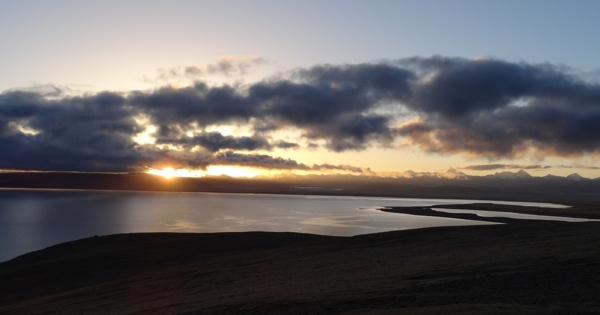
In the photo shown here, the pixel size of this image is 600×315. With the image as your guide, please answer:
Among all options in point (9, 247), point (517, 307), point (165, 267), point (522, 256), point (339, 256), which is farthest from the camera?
point (9, 247)

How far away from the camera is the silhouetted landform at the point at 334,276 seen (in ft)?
53.5

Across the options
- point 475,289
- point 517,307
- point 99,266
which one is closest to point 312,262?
point 475,289

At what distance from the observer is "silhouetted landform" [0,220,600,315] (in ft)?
53.5

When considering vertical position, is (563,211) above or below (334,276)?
below

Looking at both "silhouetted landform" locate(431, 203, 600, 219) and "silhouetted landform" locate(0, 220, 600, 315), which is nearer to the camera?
"silhouetted landform" locate(0, 220, 600, 315)

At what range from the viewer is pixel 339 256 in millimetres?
31062

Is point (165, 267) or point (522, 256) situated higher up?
point (522, 256)

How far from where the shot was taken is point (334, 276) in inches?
932

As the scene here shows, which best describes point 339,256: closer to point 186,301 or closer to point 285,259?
point 285,259

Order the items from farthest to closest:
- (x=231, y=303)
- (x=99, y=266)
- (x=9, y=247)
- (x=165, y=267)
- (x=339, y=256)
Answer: (x=9, y=247) < (x=99, y=266) < (x=165, y=267) < (x=339, y=256) < (x=231, y=303)

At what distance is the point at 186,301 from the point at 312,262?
35.1ft

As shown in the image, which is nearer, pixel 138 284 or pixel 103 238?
pixel 138 284

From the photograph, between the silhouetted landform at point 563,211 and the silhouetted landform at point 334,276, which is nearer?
the silhouetted landform at point 334,276

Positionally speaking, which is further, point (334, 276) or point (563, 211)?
point (563, 211)
